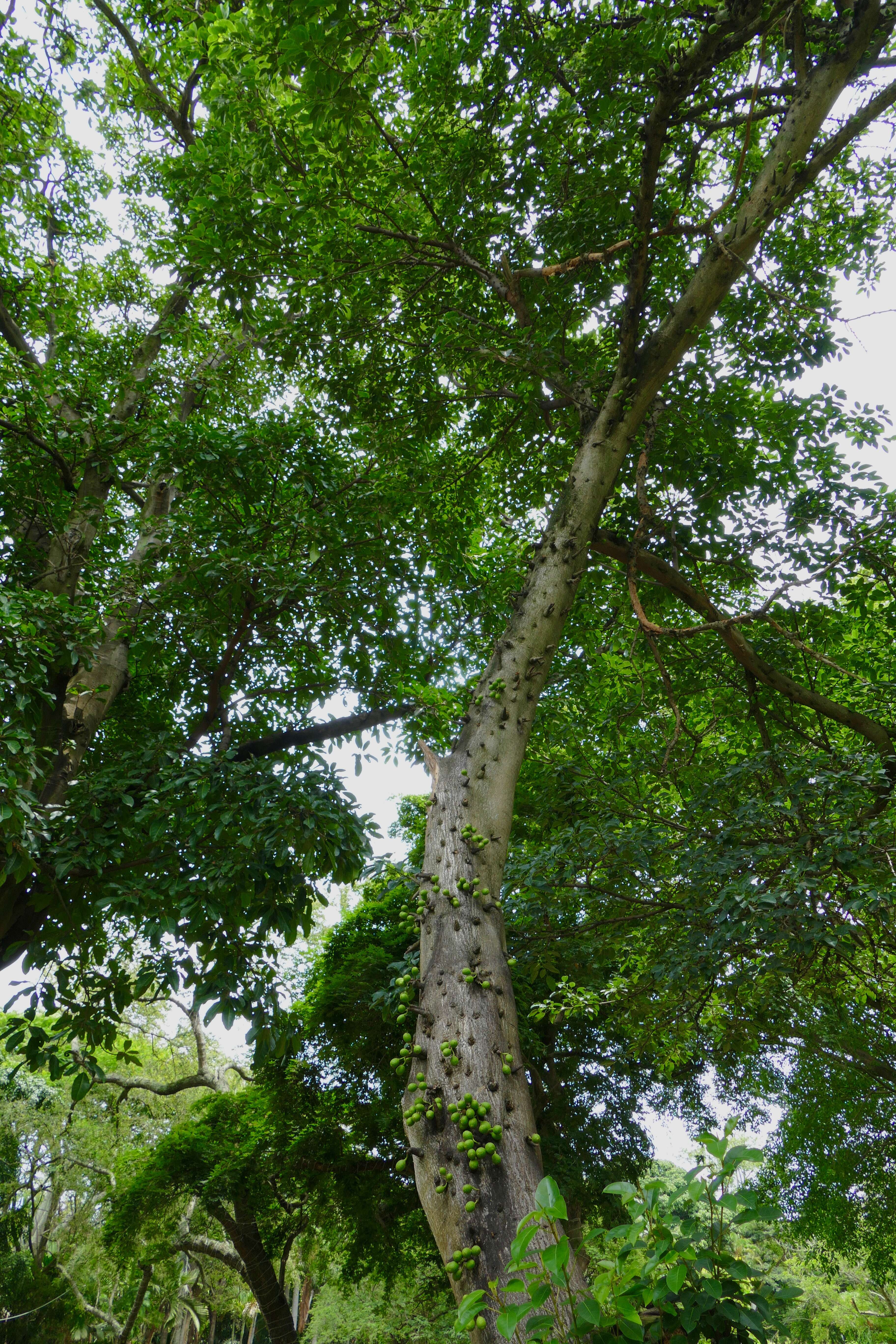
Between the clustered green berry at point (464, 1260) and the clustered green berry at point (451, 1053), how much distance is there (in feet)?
1.66

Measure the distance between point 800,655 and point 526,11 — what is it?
4.95 metres

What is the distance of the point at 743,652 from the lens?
16.4 ft

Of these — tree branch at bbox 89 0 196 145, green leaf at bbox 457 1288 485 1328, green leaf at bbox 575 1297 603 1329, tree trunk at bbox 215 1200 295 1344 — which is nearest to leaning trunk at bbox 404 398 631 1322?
green leaf at bbox 457 1288 485 1328

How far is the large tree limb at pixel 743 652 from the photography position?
480cm

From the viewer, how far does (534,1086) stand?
30.9 feet

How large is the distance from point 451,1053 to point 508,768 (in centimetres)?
133

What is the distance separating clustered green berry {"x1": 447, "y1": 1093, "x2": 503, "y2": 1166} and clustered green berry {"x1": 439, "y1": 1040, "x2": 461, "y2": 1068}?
108 mm

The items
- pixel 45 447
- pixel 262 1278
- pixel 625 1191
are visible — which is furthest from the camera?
pixel 262 1278

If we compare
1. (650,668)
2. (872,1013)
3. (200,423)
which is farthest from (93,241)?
(872,1013)

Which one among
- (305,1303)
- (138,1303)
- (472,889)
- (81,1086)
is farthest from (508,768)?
(305,1303)

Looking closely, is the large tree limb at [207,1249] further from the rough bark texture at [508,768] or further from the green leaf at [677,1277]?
the green leaf at [677,1277]

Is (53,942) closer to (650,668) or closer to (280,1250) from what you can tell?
(650,668)

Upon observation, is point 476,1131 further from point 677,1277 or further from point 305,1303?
point 305,1303

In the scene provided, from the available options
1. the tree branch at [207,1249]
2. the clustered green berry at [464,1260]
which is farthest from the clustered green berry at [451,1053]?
the tree branch at [207,1249]
